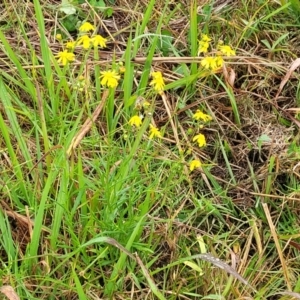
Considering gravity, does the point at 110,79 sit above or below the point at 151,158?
above

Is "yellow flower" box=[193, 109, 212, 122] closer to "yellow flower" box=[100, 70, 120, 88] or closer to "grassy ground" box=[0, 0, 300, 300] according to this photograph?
"grassy ground" box=[0, 0, 300, 300]

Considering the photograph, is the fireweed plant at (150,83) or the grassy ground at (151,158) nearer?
the grassy ground at (151,158)

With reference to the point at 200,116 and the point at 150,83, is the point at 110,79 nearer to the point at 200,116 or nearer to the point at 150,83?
the point at 150,83

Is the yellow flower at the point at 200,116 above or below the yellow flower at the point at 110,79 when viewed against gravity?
below

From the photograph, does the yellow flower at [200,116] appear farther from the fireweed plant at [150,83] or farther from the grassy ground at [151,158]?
the grassy ground at [151,158]

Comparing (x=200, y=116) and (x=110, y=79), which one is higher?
(x=110, y=79)

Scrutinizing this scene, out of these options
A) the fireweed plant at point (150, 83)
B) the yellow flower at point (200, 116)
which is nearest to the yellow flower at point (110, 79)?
the fireweed plant at point (150, 83)

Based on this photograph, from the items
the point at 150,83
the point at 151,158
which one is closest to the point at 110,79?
the point at 150,83

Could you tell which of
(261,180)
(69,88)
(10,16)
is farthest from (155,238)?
(10,16)

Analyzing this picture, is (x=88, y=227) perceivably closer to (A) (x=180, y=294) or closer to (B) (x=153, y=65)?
(A) (x=180, y=294)
